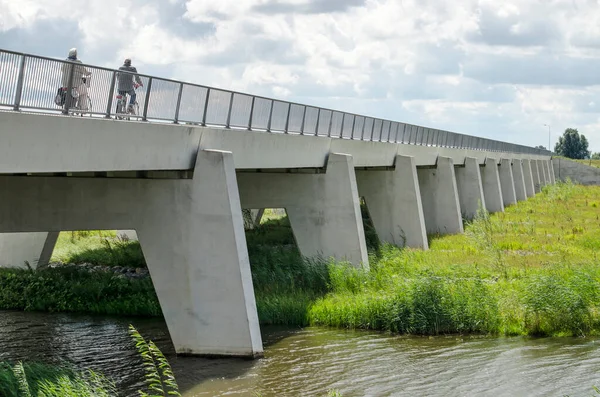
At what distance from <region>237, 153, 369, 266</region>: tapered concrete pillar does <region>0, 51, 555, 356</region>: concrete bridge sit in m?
0.04

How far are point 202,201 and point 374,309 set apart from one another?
5.48 metres

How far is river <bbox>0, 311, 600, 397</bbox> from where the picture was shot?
49.1ft

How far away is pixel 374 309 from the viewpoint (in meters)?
20.7

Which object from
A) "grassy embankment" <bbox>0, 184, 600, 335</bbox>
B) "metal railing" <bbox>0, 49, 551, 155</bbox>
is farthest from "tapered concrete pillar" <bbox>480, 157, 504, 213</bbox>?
"metal railing" <bbox>0, 49, 551, 155</bbox>

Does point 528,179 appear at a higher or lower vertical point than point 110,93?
higher

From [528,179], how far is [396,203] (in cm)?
4426

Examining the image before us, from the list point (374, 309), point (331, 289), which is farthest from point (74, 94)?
point (331, 289)

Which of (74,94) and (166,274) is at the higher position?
(74,94)

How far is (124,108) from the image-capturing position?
1631 cm

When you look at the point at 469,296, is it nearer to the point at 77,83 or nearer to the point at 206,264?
the point at 206,264

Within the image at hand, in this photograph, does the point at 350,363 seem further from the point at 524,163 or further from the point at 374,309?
the point at 524,163

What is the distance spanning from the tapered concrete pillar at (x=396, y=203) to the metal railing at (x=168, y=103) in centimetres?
168

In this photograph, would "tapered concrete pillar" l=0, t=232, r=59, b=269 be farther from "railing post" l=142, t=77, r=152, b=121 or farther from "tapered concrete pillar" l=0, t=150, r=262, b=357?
"railing post" l=142, t=77, r=152, b=121

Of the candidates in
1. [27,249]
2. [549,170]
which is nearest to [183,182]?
[27,249]
